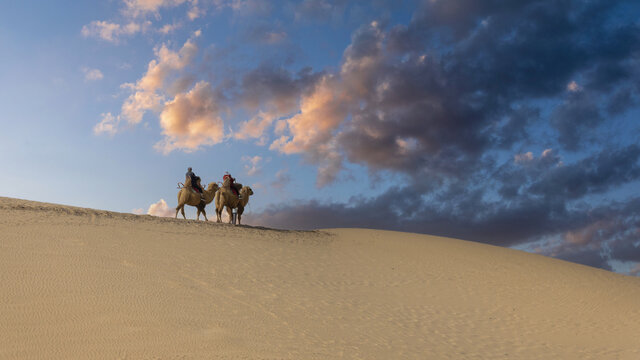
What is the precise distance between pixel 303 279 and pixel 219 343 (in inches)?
267

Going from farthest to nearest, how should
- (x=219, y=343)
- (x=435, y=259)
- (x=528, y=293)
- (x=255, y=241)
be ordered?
(x=435, y=259), (x=255, y=241), (x=528, y=293), (x=219, y=343)

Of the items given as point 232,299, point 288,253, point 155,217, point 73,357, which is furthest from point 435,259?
point 73,357

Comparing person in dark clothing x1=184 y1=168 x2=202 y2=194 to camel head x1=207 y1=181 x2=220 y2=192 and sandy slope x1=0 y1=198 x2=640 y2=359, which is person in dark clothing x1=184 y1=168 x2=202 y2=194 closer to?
camel head x1=207 y1=181 x2=220 y2=192

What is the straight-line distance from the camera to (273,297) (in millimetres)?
14078

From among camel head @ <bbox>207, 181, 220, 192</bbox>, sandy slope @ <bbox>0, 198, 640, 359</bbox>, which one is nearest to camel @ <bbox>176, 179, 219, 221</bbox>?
camel head @ <bbox>207, 181, 220, 192</bbox>

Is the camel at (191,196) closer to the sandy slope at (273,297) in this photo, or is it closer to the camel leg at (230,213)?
the camel leg at (230,213)

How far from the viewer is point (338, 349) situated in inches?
422

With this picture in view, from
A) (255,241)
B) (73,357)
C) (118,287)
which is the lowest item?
(73,357)

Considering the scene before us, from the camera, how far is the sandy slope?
10227 millimetres

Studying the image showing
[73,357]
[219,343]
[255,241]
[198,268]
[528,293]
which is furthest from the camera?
[255,241]

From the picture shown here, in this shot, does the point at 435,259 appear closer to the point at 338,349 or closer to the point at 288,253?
the point at 288,253

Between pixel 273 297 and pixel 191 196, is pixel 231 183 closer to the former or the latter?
pixel 191 196

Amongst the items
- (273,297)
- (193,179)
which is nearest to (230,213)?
(193,179)

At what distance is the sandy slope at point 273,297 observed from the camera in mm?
10227
